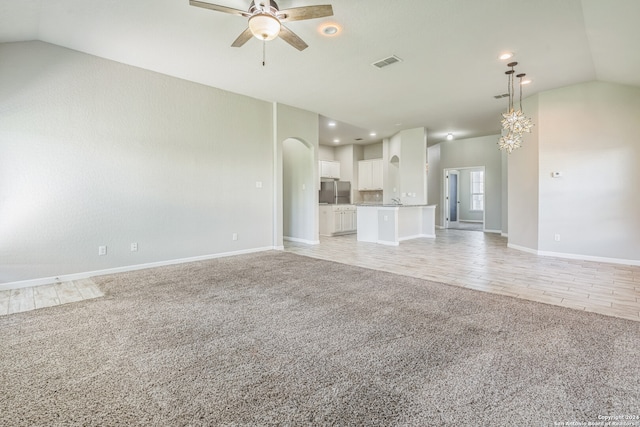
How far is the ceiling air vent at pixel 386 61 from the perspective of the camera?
4017mm

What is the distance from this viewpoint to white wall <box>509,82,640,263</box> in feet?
15.3

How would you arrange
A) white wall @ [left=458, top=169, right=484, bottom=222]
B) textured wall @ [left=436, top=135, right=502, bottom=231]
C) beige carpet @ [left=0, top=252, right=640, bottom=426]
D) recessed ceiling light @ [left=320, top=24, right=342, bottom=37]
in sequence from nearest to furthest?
beige carpet @ [left=0, top=252, right=640, bottom=426], recessed ceiling light @ [left=320, top=24, right=342, bottom=37], textured wall @ [left=436, top=135, right=502, bottom=231], white wall @ [left=458, top=169, right=484, bottom=222]

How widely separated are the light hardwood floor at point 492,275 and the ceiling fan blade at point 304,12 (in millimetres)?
3298

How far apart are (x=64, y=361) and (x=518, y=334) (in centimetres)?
A: 323

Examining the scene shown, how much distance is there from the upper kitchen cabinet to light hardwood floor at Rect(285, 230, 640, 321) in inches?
151

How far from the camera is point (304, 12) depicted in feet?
8.68

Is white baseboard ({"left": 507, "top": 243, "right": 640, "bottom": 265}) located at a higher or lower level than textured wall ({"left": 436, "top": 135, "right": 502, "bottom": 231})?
lower

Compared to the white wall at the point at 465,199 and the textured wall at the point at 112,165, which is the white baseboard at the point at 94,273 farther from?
the white wall at the point at 465,199

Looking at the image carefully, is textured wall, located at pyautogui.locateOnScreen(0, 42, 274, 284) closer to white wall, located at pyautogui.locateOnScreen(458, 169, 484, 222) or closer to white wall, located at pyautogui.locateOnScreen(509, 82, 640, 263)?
white wall, located at pyautogui.locateOnScreen(509, 82, 640, 263)

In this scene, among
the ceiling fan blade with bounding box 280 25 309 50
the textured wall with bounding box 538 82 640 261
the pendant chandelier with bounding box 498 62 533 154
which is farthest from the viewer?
the pendant chandelier with bounding box 498 62 533 154

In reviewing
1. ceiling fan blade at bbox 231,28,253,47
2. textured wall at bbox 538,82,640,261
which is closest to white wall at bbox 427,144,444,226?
textured wall at bbox 538,82,640,261

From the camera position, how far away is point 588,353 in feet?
6.42

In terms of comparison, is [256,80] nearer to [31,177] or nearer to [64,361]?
[31,177]

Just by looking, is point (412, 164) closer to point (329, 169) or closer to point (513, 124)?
point (329, 169)
